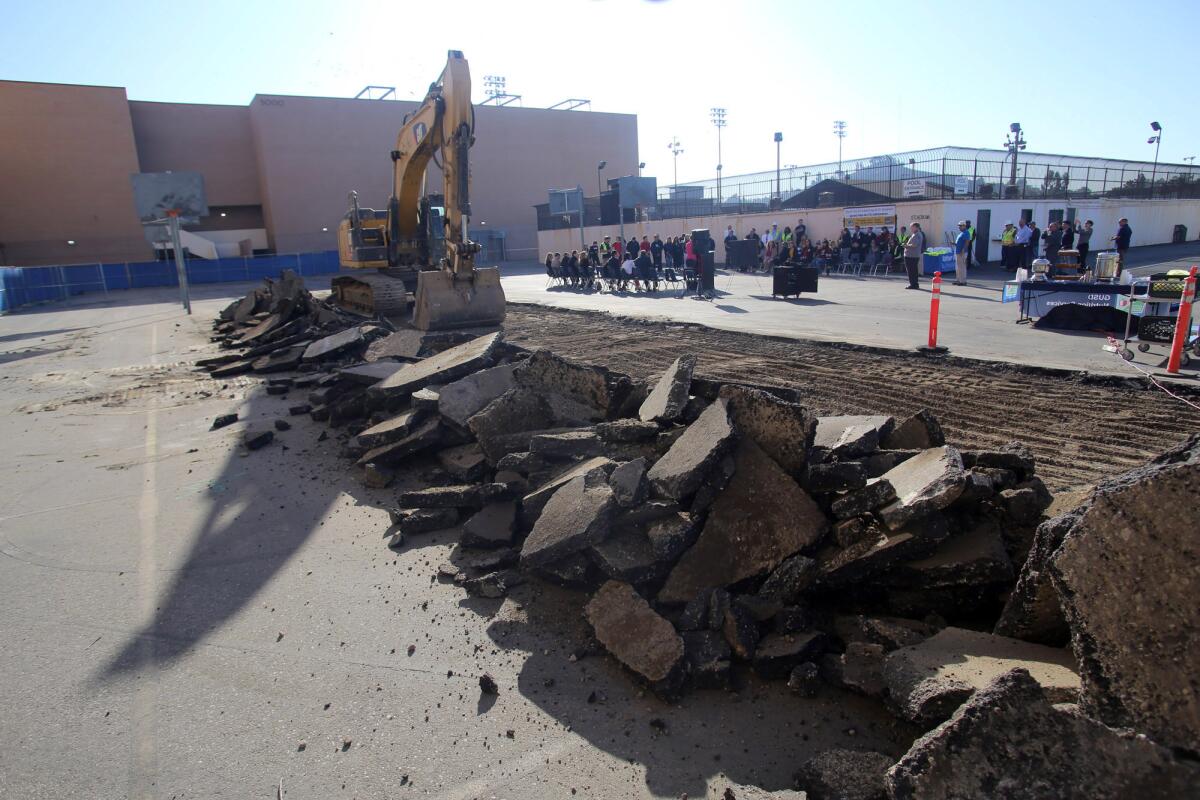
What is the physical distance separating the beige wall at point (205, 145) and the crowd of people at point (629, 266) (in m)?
31.9

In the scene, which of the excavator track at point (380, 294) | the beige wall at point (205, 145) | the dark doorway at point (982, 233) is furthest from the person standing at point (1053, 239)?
the beige wall at point (205, 145)

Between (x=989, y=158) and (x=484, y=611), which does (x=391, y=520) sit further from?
(x=989, y=158)

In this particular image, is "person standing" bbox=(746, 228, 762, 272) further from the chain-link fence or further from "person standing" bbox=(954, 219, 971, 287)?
"person standing" bbox=(954, 219, 971, 287)

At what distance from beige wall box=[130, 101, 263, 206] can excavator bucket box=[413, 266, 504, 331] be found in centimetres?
4113

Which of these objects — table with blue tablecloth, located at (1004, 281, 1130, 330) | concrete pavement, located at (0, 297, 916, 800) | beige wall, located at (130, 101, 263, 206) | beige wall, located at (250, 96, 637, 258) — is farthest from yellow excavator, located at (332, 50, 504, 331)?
beige wall, located at (130, 101, 263, 206)

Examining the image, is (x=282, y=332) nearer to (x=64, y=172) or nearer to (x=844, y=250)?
(x=844, y=250)

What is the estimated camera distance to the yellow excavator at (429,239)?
13.3 metres

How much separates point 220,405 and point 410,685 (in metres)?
8.03

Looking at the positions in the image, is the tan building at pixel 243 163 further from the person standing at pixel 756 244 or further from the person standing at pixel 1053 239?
the person standing at pixel 1053 239

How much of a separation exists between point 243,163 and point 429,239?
39480 mm

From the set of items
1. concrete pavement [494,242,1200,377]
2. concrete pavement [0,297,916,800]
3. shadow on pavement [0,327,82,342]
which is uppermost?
concrete pavement [494,242,1200,377]

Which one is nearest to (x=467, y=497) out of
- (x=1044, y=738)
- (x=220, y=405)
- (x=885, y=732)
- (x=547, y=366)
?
(x=547, y=366)

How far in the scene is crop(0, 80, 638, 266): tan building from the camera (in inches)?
1676

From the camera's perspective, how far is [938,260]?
24484mm
